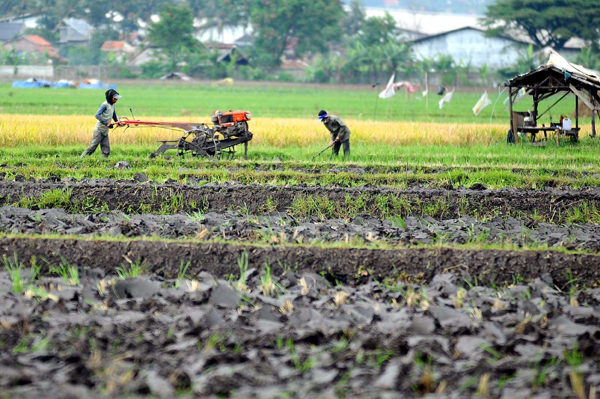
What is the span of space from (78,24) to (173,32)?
1994cm

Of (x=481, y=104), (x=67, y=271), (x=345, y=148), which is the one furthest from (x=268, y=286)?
(x=481, y=104)

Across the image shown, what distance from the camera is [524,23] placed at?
53.5 meters

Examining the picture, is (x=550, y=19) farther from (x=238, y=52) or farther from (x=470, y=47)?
(x=238, y=52)

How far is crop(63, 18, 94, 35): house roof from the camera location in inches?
2810

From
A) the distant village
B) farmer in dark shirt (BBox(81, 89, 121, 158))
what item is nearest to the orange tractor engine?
farmer in dark shirt (BBox(81, 89, 121, 158))

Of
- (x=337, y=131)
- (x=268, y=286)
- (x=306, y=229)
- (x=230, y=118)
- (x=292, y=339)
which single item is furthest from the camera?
(x=337, y=131)

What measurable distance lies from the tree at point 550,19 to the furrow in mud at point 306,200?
45.3 metres

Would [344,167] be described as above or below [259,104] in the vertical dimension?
below

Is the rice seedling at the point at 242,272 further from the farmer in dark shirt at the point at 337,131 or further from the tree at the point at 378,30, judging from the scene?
the tree at the point at 378,30

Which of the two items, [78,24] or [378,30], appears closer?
[378,30]

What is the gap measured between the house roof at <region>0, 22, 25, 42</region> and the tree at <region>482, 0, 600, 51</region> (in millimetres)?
47224

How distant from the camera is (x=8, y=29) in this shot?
72.8 m

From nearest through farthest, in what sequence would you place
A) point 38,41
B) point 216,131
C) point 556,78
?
1. point 216,131
2. point 556,78
3. point 38,41

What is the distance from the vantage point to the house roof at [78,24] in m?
71.4
